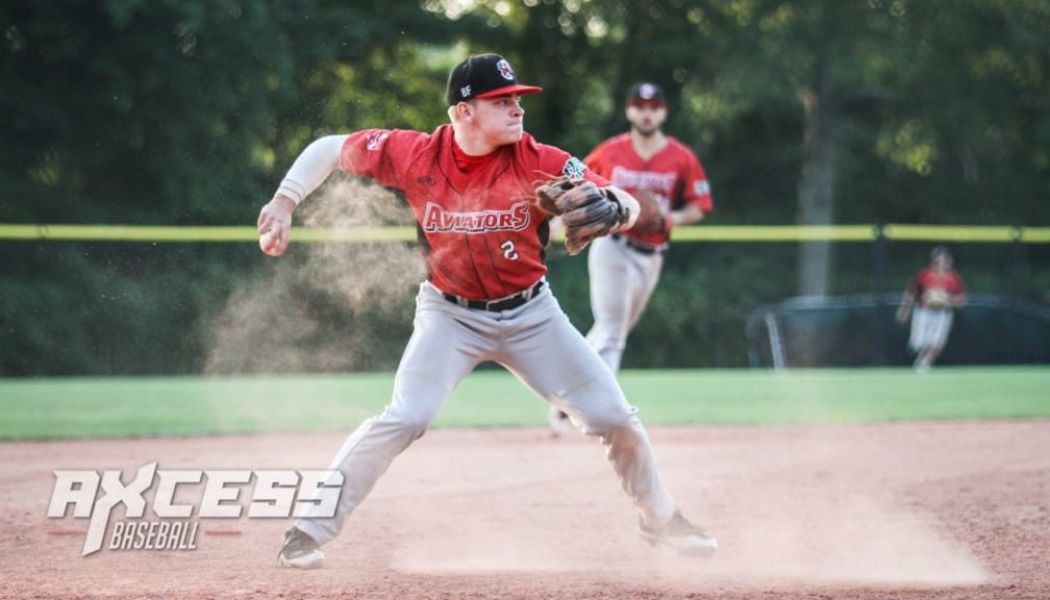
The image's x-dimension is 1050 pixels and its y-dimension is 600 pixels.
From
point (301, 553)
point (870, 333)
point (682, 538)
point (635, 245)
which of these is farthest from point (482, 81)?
point (870, 333)

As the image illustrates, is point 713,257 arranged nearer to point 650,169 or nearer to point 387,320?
point 387,320

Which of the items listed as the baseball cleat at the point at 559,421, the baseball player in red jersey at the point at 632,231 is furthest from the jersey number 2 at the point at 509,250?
the baseball cleat at the point at 559,421

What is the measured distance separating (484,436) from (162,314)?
582 centimetres

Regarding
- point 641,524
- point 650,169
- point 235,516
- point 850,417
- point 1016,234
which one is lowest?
point 235,516

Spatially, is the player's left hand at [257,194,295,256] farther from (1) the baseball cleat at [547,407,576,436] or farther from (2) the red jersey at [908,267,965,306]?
(2) the red jersey at [908,267,965,306]

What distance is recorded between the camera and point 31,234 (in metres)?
14.5

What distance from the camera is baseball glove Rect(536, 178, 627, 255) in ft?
15.9

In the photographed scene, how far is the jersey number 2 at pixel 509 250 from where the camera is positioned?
514cm

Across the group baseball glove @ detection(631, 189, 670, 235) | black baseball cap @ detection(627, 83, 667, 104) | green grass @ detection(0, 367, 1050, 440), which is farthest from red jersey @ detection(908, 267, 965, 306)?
baseball glove @ detection(631, 189, 670, 235)

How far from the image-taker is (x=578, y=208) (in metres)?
4.85

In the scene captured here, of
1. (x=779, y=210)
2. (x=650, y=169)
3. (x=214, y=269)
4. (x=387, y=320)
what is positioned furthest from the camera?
(x=779, y=210)

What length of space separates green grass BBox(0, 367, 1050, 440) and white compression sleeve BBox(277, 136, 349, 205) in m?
5.37

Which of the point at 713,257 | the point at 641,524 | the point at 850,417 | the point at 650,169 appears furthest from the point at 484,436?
the point at 713,257

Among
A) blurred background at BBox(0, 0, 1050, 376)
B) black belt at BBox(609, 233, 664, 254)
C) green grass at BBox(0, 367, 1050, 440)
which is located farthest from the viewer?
blurred background at BBox(0, 0, 1050, 376)
